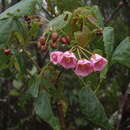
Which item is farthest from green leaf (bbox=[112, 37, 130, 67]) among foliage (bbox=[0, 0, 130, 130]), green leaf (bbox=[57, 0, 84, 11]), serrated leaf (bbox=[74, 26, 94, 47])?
green leaf (bbox=[57, 0, 84, 11])

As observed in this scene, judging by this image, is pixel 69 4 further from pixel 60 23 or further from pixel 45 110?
pixel 45 110

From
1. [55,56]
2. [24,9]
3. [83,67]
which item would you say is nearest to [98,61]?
[83,67]

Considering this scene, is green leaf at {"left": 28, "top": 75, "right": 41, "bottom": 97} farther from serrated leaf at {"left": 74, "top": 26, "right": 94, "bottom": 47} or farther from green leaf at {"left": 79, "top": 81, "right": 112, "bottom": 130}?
serrated leaf at {"left": 74, "top": 26, "right": 94, "bottom": 47}

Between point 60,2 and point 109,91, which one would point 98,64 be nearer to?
point 60,2

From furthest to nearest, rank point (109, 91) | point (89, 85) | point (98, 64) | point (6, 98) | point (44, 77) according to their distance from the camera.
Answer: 1. point (6, 98)
2. point (109, 91)
3. point (44, 77)
4. point (89, 85)
5. point (98, 64)

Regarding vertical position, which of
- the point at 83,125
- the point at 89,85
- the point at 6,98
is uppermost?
the point at 89,85

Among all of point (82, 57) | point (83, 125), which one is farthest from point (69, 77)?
point (82, 57)
